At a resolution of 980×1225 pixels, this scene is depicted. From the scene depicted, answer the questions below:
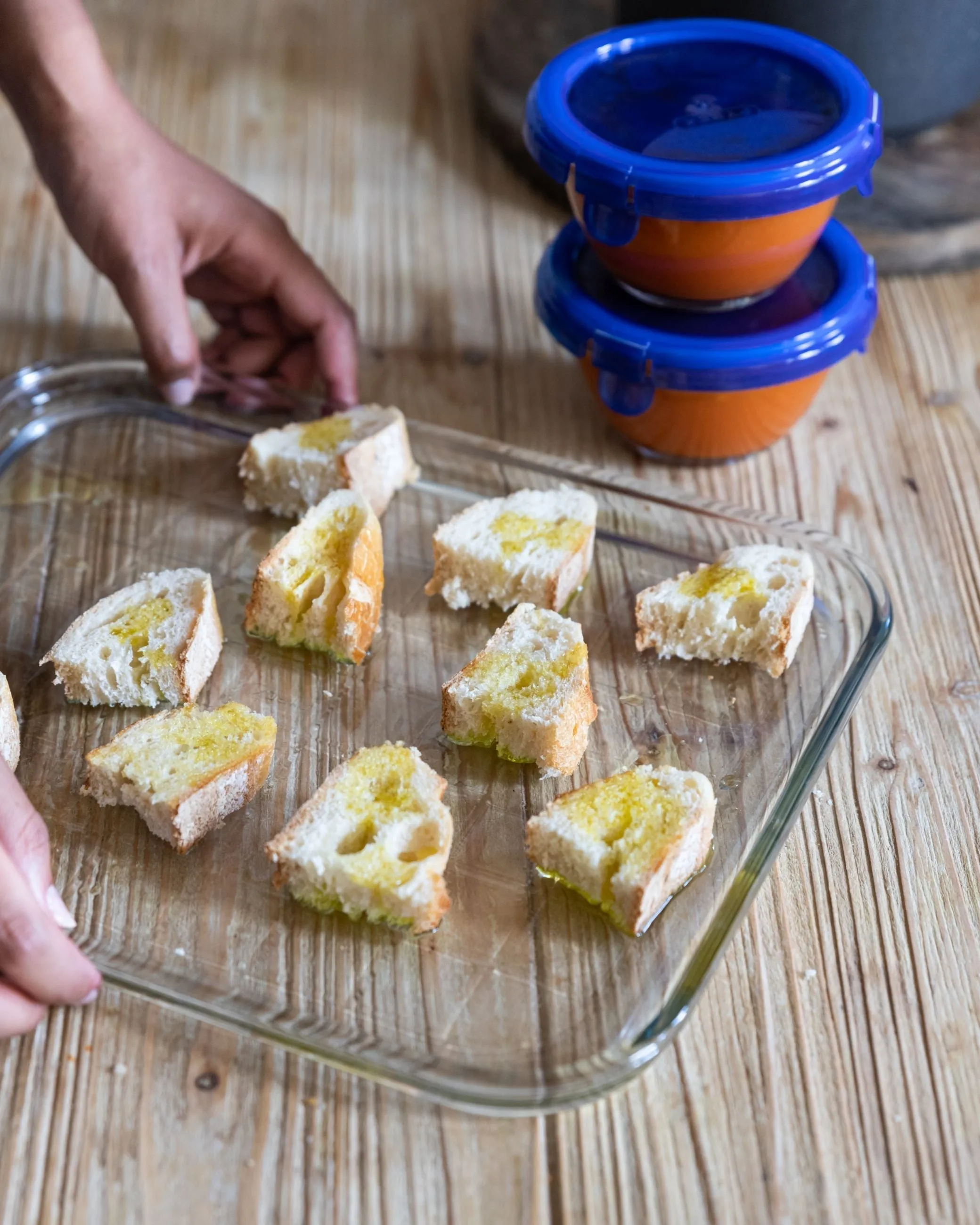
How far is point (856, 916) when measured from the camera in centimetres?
149

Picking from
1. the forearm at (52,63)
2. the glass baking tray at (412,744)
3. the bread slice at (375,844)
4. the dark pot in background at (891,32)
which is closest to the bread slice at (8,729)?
the glass baking tray at (412,744)

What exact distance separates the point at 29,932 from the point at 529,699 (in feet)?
2.06

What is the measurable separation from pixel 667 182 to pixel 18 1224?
143cm

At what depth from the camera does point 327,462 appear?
1899 mm

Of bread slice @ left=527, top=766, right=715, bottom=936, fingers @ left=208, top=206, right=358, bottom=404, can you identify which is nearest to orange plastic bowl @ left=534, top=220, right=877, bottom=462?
fingers @ left=208, top=206, right=358, bottom=404

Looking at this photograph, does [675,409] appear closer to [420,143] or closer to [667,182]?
[667,182]

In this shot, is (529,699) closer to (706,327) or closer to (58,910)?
(58,910)

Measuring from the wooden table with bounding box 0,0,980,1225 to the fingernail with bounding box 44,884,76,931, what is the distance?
0.09m

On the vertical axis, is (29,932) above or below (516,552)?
above

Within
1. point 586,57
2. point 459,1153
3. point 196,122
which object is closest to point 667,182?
point 586,57

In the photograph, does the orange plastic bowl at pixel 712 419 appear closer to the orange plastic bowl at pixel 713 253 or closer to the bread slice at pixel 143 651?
the orange plastic bowl at pixel 713 253

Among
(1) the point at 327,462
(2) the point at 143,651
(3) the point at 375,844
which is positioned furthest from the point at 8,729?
(1) the point at 327,462

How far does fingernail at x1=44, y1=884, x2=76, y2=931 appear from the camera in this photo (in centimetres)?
137

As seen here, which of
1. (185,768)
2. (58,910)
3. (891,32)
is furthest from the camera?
(891,32)
